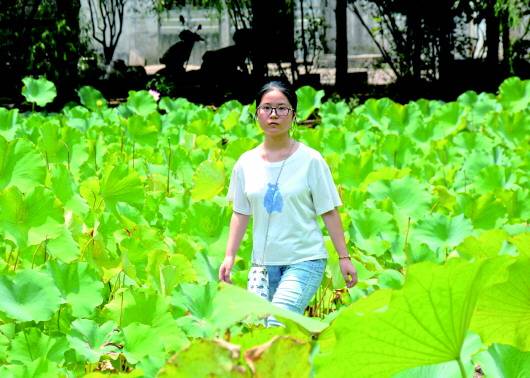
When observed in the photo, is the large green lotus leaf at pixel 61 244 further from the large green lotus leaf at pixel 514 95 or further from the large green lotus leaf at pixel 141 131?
the large green lotus leaf at pixel 514 95

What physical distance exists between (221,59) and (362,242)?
728cm

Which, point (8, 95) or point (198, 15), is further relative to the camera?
point (198, 15)

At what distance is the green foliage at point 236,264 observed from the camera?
0.93 metres

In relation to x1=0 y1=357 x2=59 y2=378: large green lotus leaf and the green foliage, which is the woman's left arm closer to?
the green foliage

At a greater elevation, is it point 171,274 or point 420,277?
point 420,277

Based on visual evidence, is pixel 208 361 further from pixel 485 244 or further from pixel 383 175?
pixel 383 175

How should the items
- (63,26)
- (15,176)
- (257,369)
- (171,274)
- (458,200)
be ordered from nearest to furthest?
(257,369) < (171,274) < (15,176) < (458,200) < (63,26)

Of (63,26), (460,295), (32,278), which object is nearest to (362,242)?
(32,278)

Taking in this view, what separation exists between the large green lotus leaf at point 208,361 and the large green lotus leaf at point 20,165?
1.92 meters

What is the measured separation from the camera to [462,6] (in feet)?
31.6

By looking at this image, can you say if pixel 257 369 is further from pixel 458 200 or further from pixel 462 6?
pixel 462 6

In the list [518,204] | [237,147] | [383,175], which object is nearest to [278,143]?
[518,204]

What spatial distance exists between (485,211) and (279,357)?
2153 mm

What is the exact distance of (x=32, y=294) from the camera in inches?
76.5
